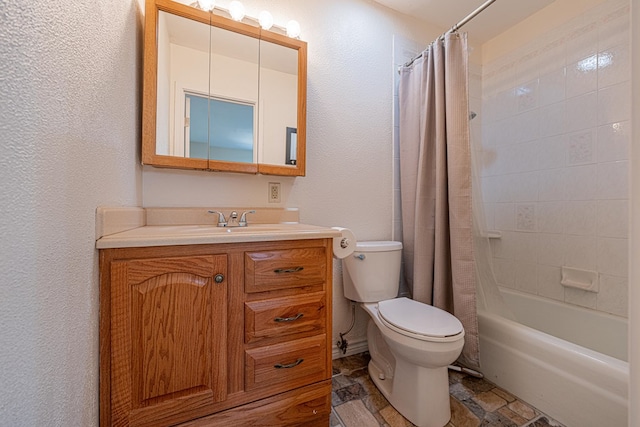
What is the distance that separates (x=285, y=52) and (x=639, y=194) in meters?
1.55

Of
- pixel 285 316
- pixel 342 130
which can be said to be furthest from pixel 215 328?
pixel 342 130

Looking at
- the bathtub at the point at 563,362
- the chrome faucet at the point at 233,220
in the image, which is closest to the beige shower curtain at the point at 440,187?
the bathtub at the point at 563,362

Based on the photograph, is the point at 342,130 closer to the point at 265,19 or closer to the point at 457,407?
the point at 265,19

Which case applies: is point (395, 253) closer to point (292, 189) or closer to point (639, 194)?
point (292, 189)

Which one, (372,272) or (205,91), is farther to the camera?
(372,272)

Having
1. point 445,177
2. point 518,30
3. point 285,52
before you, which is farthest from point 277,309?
point 518,30

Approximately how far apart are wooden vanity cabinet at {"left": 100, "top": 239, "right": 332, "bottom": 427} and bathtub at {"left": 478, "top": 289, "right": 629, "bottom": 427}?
3.13ft

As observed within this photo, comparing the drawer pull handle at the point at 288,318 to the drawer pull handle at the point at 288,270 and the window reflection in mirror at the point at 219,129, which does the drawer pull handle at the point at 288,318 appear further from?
the window reflection in mirror at the point at 219,129

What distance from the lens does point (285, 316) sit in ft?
3.30

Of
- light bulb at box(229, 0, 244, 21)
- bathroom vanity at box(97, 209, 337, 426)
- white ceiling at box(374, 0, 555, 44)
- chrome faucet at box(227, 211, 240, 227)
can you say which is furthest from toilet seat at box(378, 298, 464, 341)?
white ceiling at box(374, 0, 555, 44)

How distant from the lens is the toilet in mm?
1103

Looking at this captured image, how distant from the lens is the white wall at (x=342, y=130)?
152cm

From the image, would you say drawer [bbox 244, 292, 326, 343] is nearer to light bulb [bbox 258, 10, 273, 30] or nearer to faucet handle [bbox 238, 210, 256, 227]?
faucet handle [bbox 238, 210, 256, 227]

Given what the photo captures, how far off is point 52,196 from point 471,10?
251 cm
